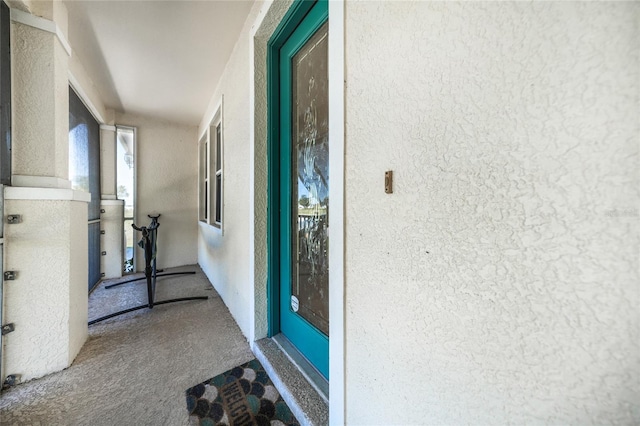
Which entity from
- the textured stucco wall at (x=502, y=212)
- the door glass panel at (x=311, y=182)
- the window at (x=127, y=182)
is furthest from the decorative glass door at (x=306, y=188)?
the window at (x=127, y=182)

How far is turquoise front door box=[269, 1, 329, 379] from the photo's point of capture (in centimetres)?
121

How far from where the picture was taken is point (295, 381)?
1.21 metres

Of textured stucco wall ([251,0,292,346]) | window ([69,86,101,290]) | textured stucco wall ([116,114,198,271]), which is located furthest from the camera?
textured stucco wall ([116,114,198,271])

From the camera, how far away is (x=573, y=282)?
388 mm

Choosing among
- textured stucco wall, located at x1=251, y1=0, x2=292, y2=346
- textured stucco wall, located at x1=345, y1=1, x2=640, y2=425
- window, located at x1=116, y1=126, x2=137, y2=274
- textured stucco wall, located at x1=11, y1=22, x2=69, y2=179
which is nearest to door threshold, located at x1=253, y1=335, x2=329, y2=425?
textured stucco wall, located at x1=251, y1=0, x2=292, y2=346

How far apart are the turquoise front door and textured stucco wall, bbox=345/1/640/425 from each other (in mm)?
481

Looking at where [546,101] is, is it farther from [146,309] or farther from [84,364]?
[146,309]

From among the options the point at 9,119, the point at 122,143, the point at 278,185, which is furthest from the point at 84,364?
the point at 122,143

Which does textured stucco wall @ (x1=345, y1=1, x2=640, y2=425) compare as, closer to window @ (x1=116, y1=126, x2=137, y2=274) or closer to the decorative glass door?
the decorative glass door

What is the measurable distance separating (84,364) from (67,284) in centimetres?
54

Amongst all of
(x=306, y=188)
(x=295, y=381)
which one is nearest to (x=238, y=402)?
(x=295, y=381)

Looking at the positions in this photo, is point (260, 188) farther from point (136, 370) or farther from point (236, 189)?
point (136, 370)

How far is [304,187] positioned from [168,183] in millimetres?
3451

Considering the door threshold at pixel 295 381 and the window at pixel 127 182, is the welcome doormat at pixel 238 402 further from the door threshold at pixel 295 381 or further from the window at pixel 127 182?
the window at pixel 127 182
